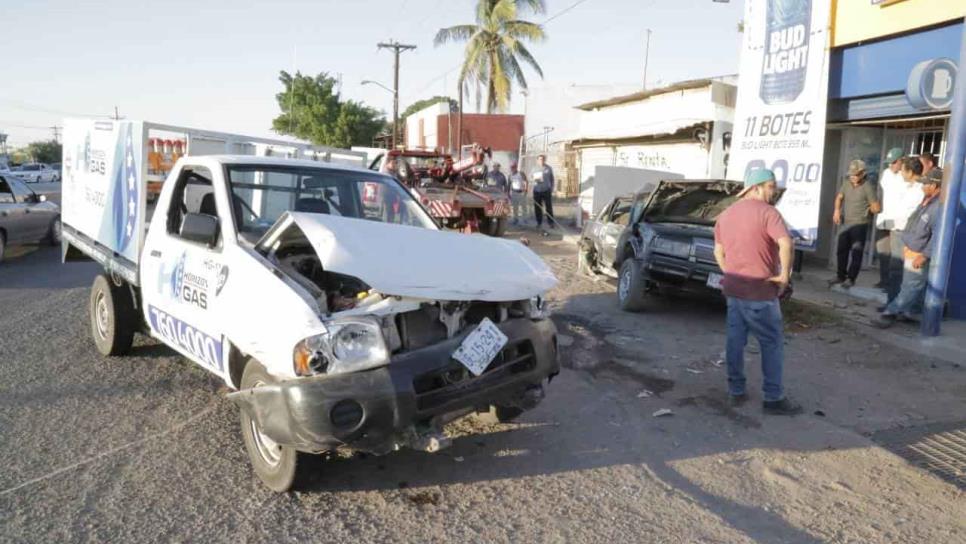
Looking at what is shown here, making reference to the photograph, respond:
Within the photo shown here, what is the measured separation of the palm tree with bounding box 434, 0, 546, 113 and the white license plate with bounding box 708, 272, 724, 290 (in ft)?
82.5

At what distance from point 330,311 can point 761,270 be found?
10.3ft

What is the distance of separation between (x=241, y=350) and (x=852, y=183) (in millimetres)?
8430

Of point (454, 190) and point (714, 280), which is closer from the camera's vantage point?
point (714, 280)

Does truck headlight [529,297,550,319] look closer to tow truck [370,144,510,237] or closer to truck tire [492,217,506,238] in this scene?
tow truck [370,144,510,237]

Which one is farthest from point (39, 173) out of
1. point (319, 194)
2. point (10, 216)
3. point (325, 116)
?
point (319, 194)

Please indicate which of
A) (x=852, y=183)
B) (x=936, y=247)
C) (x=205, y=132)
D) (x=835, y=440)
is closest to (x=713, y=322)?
(x=936, y=247)

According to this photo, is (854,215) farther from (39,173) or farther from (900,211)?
(39,173)

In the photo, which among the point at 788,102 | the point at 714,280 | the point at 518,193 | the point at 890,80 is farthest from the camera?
the point at 518,193

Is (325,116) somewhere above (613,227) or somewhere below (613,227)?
above

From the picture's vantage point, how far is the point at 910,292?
768 cm

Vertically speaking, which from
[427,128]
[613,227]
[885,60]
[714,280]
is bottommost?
[714,280]

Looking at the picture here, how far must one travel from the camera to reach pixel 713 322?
8273 mm

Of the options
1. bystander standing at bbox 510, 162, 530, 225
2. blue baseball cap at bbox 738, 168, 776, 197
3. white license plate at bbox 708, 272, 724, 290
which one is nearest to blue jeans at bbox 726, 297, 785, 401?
blue baseball cap at bbox 738, 168, 776, 197

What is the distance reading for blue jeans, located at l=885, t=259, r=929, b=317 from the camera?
7.57 metres
